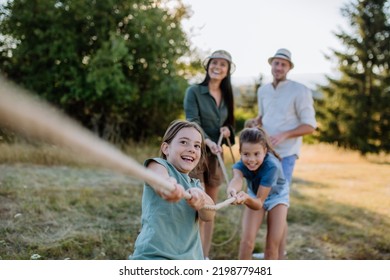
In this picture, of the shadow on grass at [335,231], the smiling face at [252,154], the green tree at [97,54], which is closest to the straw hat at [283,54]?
the smiling face at [252,154]

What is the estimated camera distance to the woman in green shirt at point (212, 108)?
11.5ft

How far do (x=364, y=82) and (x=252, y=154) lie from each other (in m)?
11.9

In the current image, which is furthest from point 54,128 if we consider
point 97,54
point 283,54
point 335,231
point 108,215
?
point 97,54

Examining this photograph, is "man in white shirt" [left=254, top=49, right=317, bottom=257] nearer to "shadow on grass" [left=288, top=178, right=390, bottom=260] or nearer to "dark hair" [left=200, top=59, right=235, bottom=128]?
"dark hair" [left=200, top=59, right=235, bottom=128]

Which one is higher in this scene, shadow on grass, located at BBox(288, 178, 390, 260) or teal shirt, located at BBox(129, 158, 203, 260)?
teal shirt, located at BBox(129, 158, 203, 260)

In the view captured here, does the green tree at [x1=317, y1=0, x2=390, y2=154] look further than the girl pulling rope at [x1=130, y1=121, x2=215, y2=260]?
Yes

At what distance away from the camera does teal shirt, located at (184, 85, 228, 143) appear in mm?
3512

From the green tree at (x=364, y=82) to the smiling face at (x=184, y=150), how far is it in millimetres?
11740

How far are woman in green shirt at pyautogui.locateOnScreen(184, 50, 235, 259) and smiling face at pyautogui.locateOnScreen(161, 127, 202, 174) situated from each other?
109 centimetres

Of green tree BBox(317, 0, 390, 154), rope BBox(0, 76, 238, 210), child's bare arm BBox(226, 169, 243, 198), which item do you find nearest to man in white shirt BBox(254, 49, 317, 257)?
child's bare arm BBox(226, 169, 243, 198)

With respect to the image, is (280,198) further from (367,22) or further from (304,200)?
(367,22)

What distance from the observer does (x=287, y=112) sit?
3742mm

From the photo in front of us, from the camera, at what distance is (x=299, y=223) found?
5184mm

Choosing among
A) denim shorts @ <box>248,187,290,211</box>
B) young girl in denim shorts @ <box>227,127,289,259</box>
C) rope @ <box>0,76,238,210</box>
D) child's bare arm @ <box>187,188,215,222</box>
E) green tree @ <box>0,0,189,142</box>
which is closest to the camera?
rope @ <box>0,76,238,210</box>
